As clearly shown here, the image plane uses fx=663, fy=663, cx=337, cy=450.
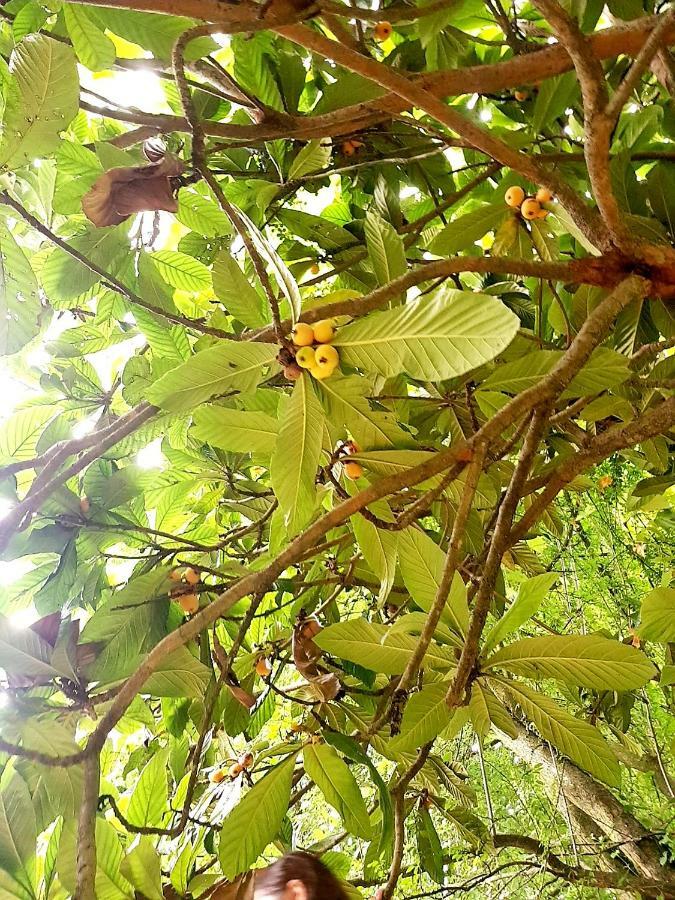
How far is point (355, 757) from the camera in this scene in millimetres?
1070

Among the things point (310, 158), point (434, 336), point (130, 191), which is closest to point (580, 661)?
point (434, 336)

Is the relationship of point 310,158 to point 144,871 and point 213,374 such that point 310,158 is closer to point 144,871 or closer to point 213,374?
point 213,374

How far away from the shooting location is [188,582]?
110 centimetres

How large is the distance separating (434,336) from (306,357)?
4.9 inches

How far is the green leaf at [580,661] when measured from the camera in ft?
2.61

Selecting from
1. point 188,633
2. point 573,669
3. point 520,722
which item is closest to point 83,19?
point 188,633

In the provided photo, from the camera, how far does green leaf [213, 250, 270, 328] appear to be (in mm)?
779

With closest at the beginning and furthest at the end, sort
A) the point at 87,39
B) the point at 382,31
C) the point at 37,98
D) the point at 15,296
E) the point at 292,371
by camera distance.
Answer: the point at 292,371 < the point at 37,98 < the point at 87,39 < the point at 15,296 < the point at 382,31

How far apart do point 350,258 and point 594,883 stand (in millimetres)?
2142

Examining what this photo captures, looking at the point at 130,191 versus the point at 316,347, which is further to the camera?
the point at 130,191

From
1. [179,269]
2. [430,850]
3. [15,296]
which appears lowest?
[430,850]

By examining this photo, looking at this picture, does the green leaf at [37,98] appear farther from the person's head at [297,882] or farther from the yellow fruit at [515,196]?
the person's head at [297,882]

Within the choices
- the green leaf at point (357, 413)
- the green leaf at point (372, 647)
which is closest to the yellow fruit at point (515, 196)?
the green leaf at point (357, 413)

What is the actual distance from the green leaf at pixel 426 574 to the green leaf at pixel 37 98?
2.16 feet
